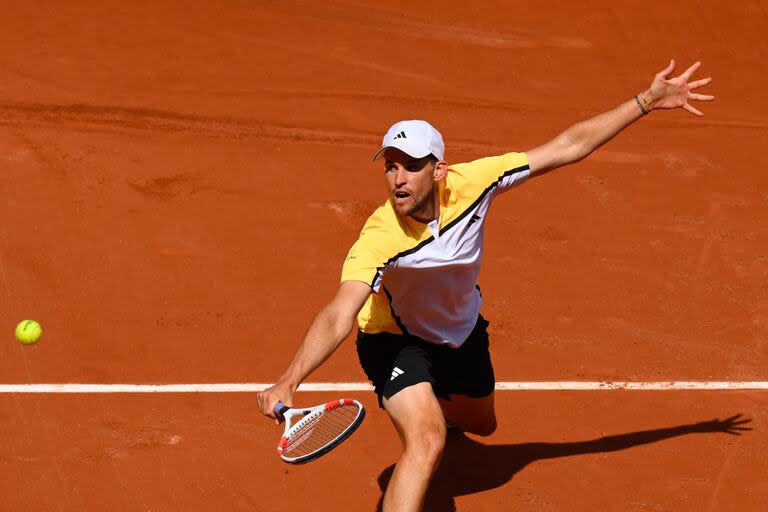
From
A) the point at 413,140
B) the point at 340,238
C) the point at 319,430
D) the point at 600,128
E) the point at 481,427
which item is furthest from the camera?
the point at 340,238

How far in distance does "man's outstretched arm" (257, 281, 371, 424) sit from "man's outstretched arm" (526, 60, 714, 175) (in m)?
1.66

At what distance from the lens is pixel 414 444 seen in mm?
6988

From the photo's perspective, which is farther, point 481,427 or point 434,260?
point 481,427

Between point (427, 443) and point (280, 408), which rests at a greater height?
point (280, 408)

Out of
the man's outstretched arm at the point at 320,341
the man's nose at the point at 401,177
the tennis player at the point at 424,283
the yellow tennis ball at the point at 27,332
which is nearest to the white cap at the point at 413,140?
the tennis player at the point at 424,283

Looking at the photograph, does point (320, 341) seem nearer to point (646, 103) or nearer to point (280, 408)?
point (280, 408)

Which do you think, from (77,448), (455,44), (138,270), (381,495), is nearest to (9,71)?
(138,270)

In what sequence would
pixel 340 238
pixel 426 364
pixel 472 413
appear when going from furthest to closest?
1. pixel 340 238
2. pixel 472 413
3. pixel 426 364

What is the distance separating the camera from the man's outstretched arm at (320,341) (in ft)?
20.2

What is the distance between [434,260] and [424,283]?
0.65ft

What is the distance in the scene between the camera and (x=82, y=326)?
958cm

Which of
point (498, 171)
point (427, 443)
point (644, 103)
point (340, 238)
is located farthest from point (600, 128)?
point (340, 238)

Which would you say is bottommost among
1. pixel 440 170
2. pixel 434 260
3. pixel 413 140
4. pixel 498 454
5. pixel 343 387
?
pixel 498 454

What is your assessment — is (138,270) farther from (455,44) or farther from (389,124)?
(455,44)
